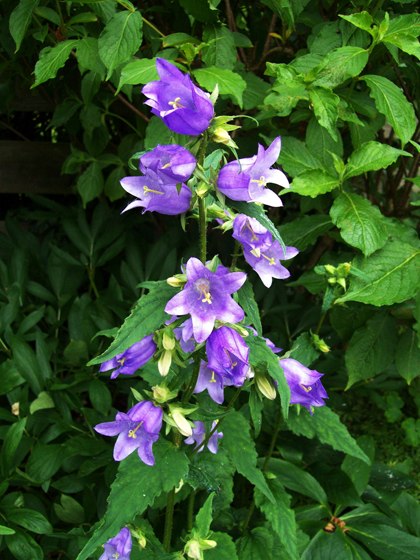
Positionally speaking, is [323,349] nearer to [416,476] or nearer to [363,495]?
[363,495]

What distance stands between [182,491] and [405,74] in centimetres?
150

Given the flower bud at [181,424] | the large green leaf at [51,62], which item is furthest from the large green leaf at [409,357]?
the large green leaf at [51,62]

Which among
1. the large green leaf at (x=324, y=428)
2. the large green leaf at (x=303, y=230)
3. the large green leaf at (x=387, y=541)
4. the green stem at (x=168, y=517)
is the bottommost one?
the large green leaf at (x=387, y=541)

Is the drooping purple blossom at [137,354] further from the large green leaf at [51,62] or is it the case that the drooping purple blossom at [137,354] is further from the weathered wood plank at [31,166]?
the weathered wood plank at [31,166]

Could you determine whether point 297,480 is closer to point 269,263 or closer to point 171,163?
point 269,263

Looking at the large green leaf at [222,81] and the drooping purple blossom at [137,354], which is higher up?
the large green leaf at [222,81]

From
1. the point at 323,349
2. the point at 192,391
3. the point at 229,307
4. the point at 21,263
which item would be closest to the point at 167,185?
the point at 229,307

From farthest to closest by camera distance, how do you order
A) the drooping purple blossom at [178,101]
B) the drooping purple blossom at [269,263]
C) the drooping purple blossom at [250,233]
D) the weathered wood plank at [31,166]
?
the weathered wood plank at [31,166] < the drooping purple blossom at [269,263] < the drooping purple blossom at [250,233] < the drooping purple blossom at [178,101]

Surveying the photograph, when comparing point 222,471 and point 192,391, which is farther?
point 222,471

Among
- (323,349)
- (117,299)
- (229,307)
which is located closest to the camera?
(229,307)

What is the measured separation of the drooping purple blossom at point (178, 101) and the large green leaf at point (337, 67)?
2.10 ft

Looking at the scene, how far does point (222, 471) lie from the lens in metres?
1.18

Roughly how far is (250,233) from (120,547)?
0.70 meters

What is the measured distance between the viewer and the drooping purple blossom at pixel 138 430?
0.87m
